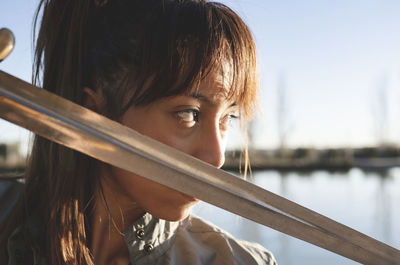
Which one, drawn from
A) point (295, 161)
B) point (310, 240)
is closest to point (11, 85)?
point (310, 240)

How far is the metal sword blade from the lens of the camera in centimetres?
36

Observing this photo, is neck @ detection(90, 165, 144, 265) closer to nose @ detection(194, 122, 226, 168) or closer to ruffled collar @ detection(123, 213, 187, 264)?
ruffled collar @ detection(123, 213, 187, 264)

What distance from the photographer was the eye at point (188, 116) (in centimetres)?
58

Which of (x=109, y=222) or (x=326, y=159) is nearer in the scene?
(x=109, y=222)

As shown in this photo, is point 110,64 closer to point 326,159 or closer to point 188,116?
point 188,116

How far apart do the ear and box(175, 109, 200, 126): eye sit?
138 millimetres

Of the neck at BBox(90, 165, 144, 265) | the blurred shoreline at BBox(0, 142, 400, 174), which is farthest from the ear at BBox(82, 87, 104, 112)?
the blurred shoreline at BBox(0, 142, 400, 174)

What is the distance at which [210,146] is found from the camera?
0.57 m

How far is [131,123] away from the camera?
1.97 feet

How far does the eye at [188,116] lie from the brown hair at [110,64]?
30 mm

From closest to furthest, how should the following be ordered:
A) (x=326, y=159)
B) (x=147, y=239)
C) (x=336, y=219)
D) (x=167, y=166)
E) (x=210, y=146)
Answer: (x=167, y=166) < (x=210, y=146) < (x=147, y=239) < (x=336, y=219) < (x=326, y=159)

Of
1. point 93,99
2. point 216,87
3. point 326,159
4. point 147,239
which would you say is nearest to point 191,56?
point 216,87

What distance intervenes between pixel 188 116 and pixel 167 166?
7.9 inches

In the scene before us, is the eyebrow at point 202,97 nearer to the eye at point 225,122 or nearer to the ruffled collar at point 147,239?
the eye at point 225,122
